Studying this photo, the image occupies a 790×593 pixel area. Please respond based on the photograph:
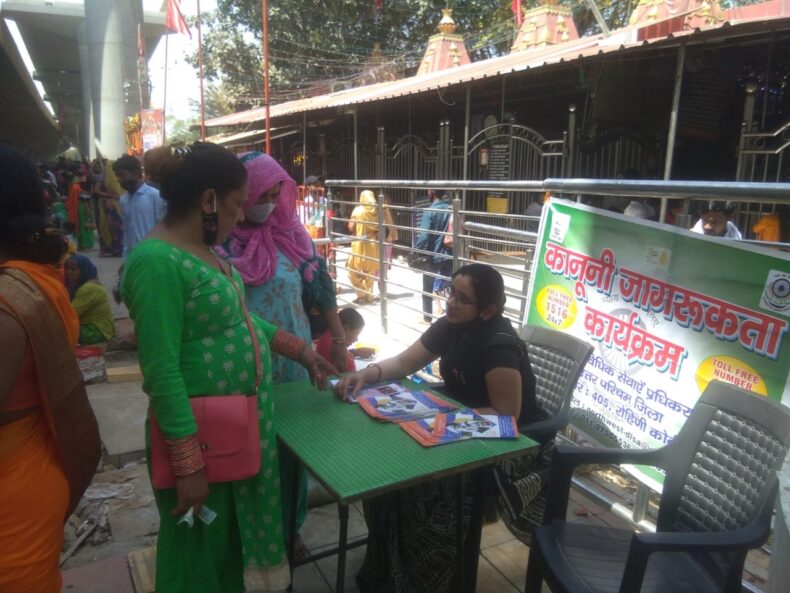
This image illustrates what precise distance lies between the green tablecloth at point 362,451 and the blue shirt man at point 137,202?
3844 millimetres

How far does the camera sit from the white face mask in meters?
2.19

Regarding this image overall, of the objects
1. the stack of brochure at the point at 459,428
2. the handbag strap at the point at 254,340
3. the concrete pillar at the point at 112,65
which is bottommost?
the stack of brochure at the point at 459,428

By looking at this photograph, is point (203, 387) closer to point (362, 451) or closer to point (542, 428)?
point (362, 451)

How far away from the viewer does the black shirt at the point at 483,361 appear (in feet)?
7.04

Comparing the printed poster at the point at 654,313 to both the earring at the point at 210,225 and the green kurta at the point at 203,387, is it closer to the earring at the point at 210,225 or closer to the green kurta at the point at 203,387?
the green kurta at the point at 203,387

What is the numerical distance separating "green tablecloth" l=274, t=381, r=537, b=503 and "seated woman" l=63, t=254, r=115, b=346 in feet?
12.4

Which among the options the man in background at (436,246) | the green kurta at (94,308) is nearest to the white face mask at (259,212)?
the green kurta at (94,308)

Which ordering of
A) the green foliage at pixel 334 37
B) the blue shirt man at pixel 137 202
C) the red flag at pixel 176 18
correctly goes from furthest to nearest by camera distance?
the green foliage at pixel 334 37 < the red flag at pixel 176 18 < the blue shirt man at pixel 137 202

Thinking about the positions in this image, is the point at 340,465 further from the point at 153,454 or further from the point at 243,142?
the point at 243,142

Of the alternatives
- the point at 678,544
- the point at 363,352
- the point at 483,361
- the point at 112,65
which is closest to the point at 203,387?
the point at 483,361

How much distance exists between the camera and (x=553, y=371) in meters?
2.54

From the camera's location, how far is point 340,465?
163 cm

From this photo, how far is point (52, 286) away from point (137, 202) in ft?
13.8

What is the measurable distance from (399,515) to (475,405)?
1.60 ft
